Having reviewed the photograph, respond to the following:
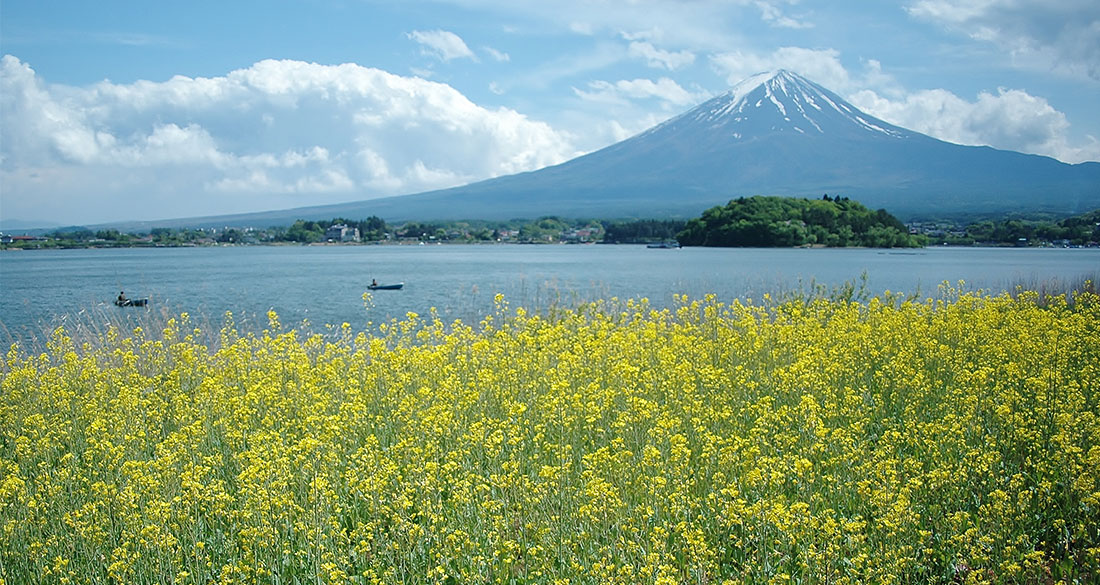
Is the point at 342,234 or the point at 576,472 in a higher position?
the point at 342,234

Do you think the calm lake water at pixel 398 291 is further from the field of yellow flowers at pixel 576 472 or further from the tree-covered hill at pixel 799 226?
the tree-covered hill at pixel 799 226

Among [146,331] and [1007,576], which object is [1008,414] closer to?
[1007,576]

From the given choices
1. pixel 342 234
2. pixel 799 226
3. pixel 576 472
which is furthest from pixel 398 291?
pixel 342 234

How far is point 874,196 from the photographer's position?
621 ft

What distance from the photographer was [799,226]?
78062 mm

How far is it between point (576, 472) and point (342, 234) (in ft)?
417

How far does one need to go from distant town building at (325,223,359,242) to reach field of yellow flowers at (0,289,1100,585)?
12191 cm

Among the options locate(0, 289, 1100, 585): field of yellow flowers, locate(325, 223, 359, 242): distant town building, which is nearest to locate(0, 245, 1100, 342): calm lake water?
locate(0, 289, 1100, 585): field of yellow flowers

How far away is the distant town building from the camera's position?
12712 centimetres

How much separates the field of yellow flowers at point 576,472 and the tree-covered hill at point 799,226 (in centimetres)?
7260

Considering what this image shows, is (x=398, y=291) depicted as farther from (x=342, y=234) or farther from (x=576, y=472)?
(x=342, y=234)

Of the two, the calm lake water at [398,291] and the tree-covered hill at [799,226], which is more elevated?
the tree-covered hill at [799,226]

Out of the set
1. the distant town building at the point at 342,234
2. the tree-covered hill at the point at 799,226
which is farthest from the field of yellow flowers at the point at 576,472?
the distant town building at the point at 342,234

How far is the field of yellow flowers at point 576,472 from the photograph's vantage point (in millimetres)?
4336
